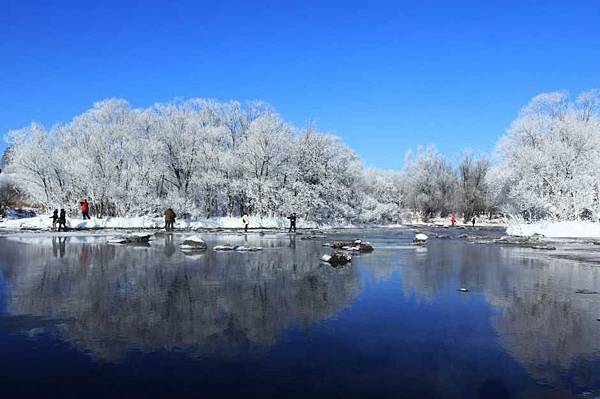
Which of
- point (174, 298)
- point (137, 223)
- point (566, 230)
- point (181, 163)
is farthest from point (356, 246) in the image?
point (181, 163)

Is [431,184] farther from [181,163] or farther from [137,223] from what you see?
[137,223]

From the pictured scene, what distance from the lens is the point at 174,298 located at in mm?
11539

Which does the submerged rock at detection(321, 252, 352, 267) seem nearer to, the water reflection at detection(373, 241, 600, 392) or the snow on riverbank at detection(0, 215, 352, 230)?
the water reflection at detection(373, 241, 600, 392)

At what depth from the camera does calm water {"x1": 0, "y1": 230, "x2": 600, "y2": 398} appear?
6207 millimetres

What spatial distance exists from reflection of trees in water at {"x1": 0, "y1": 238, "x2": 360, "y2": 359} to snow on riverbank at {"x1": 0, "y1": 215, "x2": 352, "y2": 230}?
27613mm

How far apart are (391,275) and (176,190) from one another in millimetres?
42416

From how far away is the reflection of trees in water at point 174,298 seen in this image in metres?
8.36

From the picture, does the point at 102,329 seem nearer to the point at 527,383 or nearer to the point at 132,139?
the point at 527,383

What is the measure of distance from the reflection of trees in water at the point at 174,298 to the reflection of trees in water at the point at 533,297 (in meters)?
3.41

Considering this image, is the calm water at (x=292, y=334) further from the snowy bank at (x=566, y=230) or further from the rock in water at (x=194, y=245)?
the snowy bank at (x=566, y=230)

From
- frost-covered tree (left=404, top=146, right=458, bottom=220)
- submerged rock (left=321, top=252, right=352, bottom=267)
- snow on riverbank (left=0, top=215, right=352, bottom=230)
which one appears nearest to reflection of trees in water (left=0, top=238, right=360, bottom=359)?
submerged rock (left=321, top=252, right=352, bottom=267)

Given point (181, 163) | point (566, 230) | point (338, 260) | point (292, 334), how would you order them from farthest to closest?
point (181, 163), point (566, 230), point (338, 260), point (292, 334)

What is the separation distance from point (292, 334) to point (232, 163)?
4844 centimetres

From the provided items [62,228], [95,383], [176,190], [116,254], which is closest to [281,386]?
[95,383]
